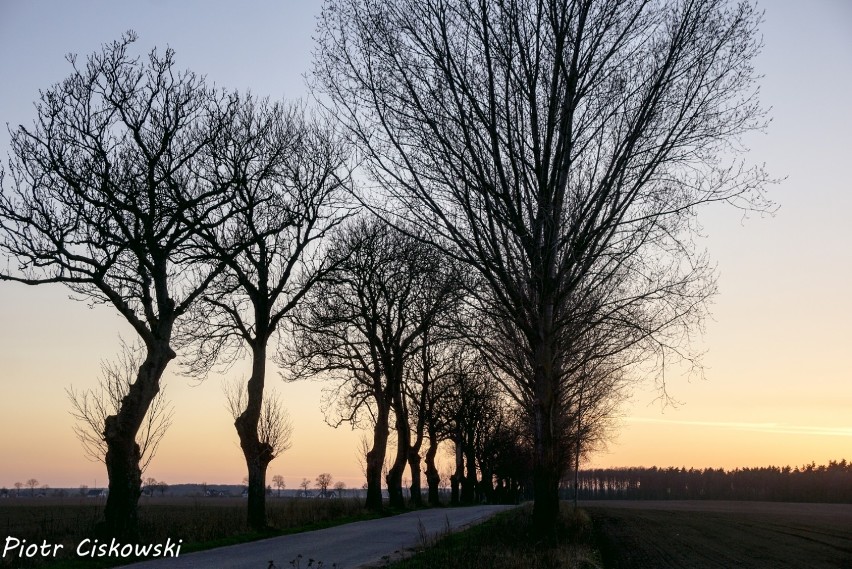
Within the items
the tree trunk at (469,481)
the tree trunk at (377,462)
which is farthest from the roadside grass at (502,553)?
the tree trunk at (469,481)

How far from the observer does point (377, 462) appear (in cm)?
3500

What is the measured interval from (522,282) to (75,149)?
32.8 ft

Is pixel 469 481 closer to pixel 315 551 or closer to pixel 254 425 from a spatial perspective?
pixel 254 425

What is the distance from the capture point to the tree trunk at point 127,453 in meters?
16.7

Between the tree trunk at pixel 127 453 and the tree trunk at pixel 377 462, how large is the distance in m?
17.2

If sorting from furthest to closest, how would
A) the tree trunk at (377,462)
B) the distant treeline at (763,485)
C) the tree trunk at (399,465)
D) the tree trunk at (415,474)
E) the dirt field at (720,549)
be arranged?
the distant treeline at (763,485), the tree trunk at (415,474), the tree trunk at (399,465), the tree trunk at (377,462), the dirt field at (720,549)

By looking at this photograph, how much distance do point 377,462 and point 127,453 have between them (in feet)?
61.2

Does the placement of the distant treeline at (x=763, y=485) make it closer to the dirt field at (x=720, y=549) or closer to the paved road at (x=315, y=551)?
the dirt field at (x=720, y=549)

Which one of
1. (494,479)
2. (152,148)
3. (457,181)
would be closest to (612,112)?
(457,181)

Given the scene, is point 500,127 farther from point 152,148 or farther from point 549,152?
point 152,148

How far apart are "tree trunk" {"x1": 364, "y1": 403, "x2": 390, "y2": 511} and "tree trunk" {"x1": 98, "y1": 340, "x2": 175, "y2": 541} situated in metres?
17.2

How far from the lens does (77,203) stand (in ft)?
56.8

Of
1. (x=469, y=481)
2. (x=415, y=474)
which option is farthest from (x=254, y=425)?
(x=469, y=481)

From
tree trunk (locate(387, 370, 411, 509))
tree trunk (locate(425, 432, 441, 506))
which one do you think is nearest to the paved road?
tree trunk (locate(387, 370, 411, 509))
